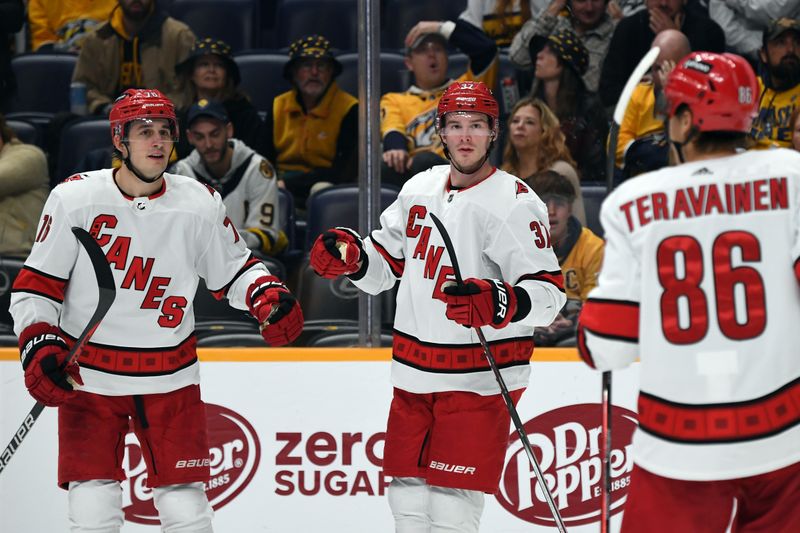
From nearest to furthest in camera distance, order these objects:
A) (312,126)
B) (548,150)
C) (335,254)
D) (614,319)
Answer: (614,319) < (335,254) < (548,150) < (312,126)

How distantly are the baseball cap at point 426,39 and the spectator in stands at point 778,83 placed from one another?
1.06m

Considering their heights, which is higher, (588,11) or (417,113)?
(588,11)

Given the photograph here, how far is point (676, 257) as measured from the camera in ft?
7.66

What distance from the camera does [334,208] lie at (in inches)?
163

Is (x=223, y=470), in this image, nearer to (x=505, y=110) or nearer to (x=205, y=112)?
(x=205, y=112)

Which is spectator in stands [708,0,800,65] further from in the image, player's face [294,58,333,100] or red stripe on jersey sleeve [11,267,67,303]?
red stripe on jersey sleeve [11,267,67,303]

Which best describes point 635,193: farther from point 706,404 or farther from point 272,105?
point 272,105

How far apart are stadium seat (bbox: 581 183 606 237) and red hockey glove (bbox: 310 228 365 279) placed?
0.95m

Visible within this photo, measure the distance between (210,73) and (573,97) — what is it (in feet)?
4.22

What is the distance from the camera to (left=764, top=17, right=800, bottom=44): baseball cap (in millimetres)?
4129

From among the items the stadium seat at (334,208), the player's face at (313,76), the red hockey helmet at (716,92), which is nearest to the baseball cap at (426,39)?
the player's face at (313,76)

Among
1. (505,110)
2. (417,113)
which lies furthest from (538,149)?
(417,113)

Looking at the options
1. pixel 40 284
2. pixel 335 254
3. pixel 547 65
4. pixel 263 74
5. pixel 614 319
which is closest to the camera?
pixel 614 319

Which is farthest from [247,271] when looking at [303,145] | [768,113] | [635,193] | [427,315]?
[768,113]
